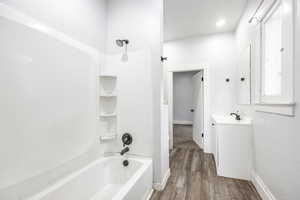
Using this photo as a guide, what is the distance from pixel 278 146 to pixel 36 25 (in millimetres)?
2487

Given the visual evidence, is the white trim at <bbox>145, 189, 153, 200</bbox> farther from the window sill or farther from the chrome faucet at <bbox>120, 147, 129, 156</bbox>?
the window sill

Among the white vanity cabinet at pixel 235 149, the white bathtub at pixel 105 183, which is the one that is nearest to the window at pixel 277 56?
the white vanity cabinet at pixel 235 149

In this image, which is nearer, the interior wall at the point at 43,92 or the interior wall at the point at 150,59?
the interior wall at the point at 43,92

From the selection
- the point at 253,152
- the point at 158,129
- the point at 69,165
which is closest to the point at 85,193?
the point at 69,165

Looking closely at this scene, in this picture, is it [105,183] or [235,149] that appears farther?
[235,149]

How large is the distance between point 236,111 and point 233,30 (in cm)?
185

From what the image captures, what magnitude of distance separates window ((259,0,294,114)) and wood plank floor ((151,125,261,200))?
118 centimetres

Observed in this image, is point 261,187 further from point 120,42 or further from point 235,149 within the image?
point 120,42

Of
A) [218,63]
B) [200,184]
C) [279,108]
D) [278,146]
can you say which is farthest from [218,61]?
[200,184]

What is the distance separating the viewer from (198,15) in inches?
103

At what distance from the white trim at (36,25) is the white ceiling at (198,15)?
171 cm

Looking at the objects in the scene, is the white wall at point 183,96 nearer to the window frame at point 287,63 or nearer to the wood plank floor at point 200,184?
the wood plank floor at point 200,184

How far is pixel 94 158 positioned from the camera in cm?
177

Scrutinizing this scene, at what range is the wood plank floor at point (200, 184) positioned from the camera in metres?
1.70
